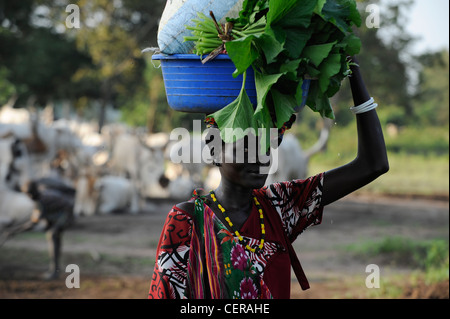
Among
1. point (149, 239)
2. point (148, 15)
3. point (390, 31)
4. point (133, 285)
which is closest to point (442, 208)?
point (390, 31)

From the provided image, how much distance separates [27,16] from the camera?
60.7 ft

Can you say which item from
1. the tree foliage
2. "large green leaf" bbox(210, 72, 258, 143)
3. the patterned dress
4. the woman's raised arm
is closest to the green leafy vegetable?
"large green leaf" bbox(210, 72, 258, 143)

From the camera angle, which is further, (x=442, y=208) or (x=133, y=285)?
(x=442, y=208)

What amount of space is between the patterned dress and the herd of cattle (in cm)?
732

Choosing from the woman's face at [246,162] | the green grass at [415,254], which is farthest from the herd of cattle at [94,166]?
the woman's face at [246,162]

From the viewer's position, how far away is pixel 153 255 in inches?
390

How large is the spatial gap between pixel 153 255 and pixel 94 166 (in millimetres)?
5889

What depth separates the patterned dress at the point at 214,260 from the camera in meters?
2.32

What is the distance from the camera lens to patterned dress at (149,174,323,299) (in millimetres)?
2324

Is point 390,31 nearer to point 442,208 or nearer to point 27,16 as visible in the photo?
point 442,208

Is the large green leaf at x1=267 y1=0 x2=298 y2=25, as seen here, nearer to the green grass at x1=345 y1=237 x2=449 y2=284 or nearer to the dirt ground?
the dirt ground

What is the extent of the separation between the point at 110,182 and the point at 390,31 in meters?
8.68

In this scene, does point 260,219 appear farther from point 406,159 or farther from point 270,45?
point 406,159

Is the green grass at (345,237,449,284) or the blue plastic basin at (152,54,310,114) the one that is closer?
the blue plastic basin at (152,54,310,114)
